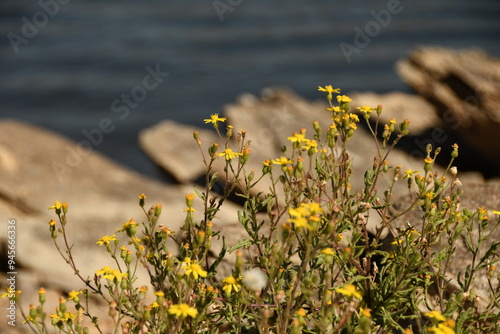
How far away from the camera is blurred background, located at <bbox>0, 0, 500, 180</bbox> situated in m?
13.8

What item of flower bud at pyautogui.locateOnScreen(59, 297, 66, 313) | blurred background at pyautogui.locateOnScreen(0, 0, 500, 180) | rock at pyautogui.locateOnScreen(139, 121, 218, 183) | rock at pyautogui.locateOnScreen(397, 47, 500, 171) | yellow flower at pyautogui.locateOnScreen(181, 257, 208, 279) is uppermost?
yellow flower at pyautogui.locateOnScreen(181, 257, 208, 279)

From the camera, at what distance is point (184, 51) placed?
649 inches

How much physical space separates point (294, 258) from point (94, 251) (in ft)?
6.27

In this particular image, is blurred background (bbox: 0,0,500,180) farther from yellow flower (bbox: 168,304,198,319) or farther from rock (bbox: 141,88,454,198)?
yellow flower (bbox: 168,304,198,319)

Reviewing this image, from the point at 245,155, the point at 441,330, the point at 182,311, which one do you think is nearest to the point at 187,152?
the point at 245,155

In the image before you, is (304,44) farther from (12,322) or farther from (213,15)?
(12,322)

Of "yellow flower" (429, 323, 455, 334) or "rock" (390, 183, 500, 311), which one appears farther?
"rock" (390, 183, 500, 311)

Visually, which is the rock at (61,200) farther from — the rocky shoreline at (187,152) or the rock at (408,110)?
the rock at (408,110)

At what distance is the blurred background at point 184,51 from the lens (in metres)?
13.8

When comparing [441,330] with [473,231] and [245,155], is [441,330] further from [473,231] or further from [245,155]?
[473,231]

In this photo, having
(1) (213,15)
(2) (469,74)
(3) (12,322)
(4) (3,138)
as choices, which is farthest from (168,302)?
(1) (213,15)

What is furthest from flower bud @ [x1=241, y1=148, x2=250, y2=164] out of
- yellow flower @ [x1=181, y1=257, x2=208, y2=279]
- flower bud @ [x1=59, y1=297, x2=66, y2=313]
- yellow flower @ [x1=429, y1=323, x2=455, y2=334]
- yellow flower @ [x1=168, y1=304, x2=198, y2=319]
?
yellow flower @ [x1=429, y1=323, x2=455, y2=334]

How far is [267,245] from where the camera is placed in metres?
2.47

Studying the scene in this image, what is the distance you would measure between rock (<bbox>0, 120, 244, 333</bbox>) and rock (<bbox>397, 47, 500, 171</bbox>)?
2817mm
